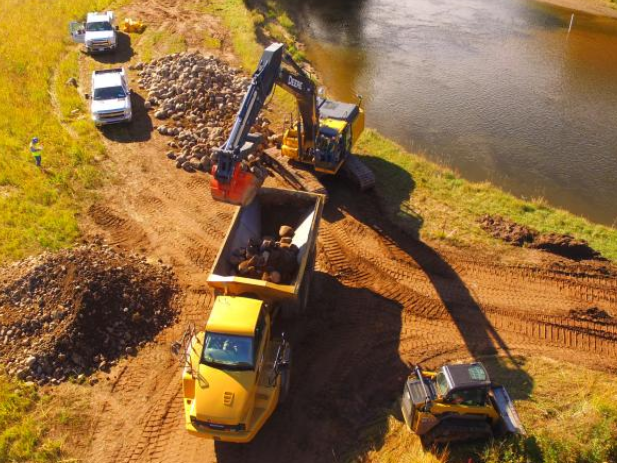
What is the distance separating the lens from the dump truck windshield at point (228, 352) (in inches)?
418

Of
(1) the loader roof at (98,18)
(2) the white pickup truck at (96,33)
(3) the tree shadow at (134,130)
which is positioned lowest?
(3) the tree shadow at (134,130)

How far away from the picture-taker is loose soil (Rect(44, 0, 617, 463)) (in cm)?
1162

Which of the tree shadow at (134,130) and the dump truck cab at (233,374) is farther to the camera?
the tree shadow at (134,130)

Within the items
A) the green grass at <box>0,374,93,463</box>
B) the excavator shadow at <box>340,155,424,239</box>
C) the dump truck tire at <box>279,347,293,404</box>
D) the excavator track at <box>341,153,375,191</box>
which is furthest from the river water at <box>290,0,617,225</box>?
the green grass at <box>0,374,93,463</box>

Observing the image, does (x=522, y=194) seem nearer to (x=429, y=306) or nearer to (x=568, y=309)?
(x=568, y=309)

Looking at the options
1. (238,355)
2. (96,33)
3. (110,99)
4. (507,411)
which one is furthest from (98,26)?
(507,411)

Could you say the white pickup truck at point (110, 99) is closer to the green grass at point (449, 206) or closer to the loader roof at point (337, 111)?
the loader roof at point (337, 111)

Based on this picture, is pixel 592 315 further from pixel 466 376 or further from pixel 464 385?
pixel 464 385

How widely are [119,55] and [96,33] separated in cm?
183

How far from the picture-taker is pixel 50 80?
1027 inches

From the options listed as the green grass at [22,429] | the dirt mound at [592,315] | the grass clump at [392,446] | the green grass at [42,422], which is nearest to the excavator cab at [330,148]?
the dirt mound at [592,315]

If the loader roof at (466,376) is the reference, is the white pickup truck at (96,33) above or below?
above

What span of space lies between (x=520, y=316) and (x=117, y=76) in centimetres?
1992

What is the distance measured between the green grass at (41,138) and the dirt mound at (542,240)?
14330 millimetres
